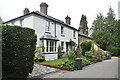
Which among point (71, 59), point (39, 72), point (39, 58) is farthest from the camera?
point (39, 58)

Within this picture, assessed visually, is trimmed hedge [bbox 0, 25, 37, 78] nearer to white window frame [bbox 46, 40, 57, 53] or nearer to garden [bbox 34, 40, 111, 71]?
garden [bbox 34, 40, 111, 71]

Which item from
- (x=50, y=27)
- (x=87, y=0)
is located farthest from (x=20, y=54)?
(x=50, y=27)

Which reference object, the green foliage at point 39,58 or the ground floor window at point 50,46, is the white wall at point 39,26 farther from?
the green foliage at point 39,58

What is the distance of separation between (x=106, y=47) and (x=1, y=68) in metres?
36.4

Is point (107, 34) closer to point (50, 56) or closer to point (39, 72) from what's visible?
point (50, 56)

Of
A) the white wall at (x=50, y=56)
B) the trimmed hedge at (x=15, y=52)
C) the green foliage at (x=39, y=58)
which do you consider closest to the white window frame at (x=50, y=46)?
the white wall at (x=50, y=56)

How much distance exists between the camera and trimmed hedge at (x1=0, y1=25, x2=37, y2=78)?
21.2 ft

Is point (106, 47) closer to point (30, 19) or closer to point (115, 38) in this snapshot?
point (115, 38)

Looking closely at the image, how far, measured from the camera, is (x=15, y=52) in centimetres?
668

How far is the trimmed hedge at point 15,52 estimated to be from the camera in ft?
21.2

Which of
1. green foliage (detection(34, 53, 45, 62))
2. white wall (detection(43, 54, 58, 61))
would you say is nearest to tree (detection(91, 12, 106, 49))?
white wall (detection(43, 54, 58, 61))

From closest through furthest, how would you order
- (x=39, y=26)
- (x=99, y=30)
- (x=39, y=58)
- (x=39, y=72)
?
(x=39, y=72) → (x=39, y=58) → (x=39, y=26) → (x=99, y=30)

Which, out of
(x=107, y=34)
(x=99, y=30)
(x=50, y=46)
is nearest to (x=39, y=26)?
(x=50, y=46)

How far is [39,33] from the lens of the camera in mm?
17750
